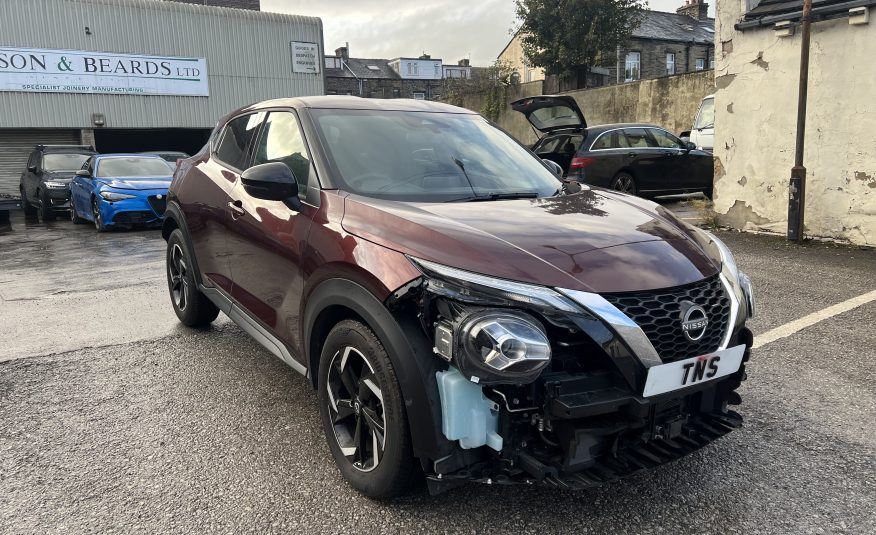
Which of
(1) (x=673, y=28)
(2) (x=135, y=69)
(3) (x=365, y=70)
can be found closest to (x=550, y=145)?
(2) (x=135, y=69)

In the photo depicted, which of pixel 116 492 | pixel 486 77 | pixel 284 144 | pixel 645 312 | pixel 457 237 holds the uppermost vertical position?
pixel 486 77

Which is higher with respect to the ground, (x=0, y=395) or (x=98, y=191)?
(x=98, y=191)

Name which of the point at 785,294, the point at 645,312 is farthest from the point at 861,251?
the point at 645,312

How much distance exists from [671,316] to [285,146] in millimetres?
2249

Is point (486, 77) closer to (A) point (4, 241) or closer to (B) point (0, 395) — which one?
(A) point (4, 241)

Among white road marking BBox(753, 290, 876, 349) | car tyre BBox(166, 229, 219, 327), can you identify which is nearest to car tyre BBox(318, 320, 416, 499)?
car tyre BBox(166, 229, 219, 327)

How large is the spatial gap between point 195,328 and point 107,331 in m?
0.71

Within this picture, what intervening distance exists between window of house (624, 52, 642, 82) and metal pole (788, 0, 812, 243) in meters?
28.0

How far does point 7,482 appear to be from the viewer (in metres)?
2.85

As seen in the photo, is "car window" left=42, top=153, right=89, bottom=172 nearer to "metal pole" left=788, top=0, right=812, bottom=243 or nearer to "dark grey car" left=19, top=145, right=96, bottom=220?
"dark grey car" left=19, top=145, right=96, bottom=220

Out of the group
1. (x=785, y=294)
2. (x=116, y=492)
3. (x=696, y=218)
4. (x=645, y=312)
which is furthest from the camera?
(x=696, y=218)

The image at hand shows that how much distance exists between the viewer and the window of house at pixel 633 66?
34281mm

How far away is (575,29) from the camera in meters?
25.7

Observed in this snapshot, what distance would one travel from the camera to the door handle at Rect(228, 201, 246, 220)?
12.1 ft
